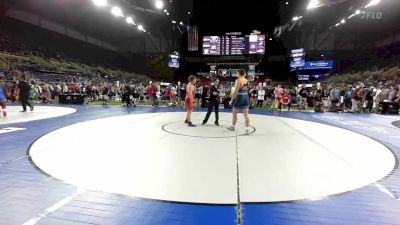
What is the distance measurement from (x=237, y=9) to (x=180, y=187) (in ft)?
88.0

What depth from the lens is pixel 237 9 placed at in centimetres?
2781

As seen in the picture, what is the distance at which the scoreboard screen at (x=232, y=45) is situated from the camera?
23625mm

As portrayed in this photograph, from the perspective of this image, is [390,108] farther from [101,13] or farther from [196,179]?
[101,13]

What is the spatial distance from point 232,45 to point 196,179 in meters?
21.4

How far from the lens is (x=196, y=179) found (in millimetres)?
3875

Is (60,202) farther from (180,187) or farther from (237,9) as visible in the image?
(237,9)

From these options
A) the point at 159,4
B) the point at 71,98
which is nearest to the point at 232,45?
the point at 159,4

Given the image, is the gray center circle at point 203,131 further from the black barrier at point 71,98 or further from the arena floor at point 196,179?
the black barrier at point 71,98

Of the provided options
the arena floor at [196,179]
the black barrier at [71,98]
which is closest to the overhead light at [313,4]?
the arena floor at [196,179]

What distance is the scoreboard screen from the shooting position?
77.5 feet

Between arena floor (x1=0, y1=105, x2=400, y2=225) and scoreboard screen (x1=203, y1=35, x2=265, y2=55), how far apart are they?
17964 mm

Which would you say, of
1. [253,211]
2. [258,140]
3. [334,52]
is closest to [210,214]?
[253,211]

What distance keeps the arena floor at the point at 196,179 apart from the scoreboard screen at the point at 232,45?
18.0 meters

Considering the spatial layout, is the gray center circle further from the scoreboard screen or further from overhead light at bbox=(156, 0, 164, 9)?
the scoreboard screen
